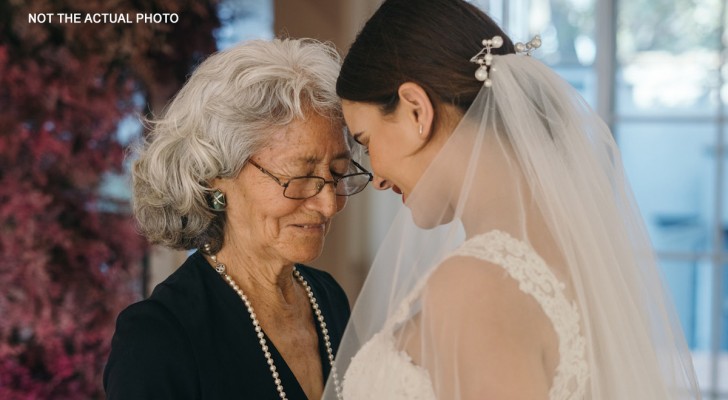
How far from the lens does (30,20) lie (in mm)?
3162

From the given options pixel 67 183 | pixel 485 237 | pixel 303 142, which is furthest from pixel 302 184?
pixel 67 183

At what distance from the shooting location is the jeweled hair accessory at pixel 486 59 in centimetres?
145

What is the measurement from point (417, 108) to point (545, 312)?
384mm

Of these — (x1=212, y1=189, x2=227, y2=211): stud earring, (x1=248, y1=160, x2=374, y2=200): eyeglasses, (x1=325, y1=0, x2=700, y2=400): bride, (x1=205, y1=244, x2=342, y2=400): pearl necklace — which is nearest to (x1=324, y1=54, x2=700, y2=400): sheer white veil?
(x1=325, y1=0, x2=700, y2=400): bride

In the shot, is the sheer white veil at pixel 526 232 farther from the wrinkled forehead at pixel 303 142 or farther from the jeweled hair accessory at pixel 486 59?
the wrinkled forehead at pixel 303 142

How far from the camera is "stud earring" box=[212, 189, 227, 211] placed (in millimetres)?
1880

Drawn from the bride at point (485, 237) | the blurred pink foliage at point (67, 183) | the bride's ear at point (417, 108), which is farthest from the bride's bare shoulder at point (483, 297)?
the blurred pink foliage at point (67, 183)

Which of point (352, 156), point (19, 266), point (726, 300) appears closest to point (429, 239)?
Result: point (352, 156)

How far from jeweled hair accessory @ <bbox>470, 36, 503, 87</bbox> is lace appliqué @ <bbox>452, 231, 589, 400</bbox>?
259 millimetres

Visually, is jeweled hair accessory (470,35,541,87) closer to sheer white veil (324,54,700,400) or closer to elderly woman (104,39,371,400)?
sheer white veil (324,54,700,400)

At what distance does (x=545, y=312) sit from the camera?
1327 millimetres

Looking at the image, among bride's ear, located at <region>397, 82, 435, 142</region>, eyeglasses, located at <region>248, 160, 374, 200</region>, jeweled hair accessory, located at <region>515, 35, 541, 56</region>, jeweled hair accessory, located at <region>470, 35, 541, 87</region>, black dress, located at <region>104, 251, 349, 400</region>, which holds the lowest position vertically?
black dress, located at <region>104, 251, 349, 400</region>

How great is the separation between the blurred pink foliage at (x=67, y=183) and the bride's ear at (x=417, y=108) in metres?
2.07

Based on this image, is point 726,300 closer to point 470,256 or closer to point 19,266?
point 19,266
